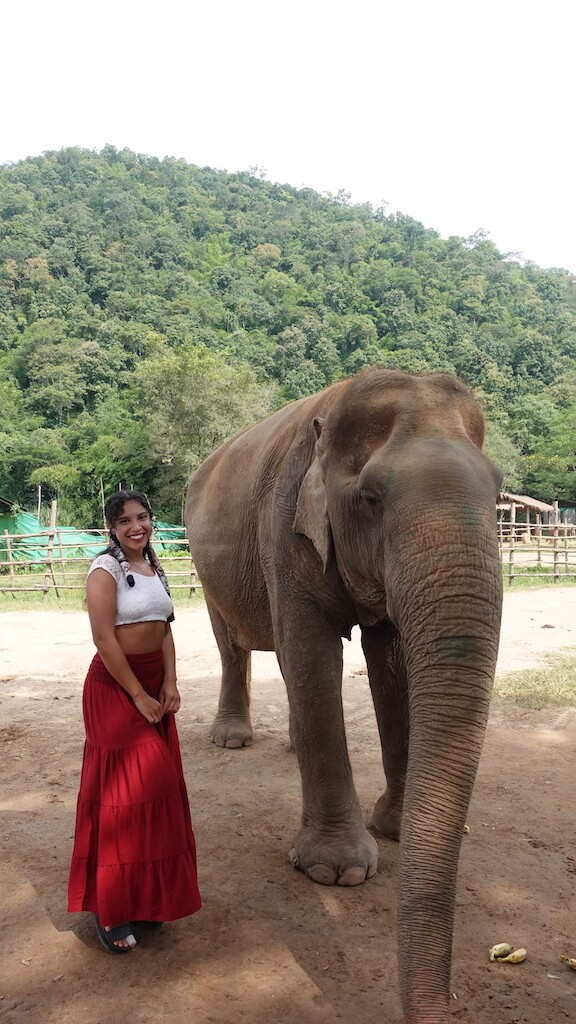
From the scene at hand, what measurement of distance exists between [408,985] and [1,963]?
184cm

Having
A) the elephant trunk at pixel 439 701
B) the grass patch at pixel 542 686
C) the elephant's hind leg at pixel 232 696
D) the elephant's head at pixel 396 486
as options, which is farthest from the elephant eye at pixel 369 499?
the grass patch at pixel 542 686

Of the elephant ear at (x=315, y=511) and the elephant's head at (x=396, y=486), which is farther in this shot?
the elephant ear at (x=315, y=511)

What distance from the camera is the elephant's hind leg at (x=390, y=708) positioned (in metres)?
4.03

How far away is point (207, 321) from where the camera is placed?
87625 mm

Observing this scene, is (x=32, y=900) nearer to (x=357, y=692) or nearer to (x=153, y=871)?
(x=153, y=871)

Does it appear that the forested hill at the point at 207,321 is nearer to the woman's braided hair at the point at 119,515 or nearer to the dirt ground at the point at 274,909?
the dirt ground at the point at 274,909

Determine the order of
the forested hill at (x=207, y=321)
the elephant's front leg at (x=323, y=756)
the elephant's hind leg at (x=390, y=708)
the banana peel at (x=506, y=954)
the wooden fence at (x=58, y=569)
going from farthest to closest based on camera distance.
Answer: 1. the forested hill at (x=207, y=321)
2. the wooden fence at (x=58, y=569)
3. the elephant's hind leg at (x=390, y=708)
4. the elephant's front leg at (x=323, y=756)
5. the banana peel at (x=506, y=954)

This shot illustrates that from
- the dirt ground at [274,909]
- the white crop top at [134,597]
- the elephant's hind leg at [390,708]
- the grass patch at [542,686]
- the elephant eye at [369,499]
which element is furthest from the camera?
the grass patch at [542,686]

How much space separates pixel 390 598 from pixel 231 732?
3.88 metres

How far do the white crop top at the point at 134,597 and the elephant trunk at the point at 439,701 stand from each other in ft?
3.68

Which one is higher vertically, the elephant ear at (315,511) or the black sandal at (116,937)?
the elephant ear at (315,511)

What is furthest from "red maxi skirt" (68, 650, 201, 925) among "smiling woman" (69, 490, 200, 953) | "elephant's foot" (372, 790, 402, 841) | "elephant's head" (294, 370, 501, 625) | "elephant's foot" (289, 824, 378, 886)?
"elephant's foot" (372, 790, 402, 841)

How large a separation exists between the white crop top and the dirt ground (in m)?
1.41

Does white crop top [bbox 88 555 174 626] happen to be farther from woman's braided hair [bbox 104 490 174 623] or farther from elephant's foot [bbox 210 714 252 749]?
elephant's foot [bbox 210 714 252 749]
